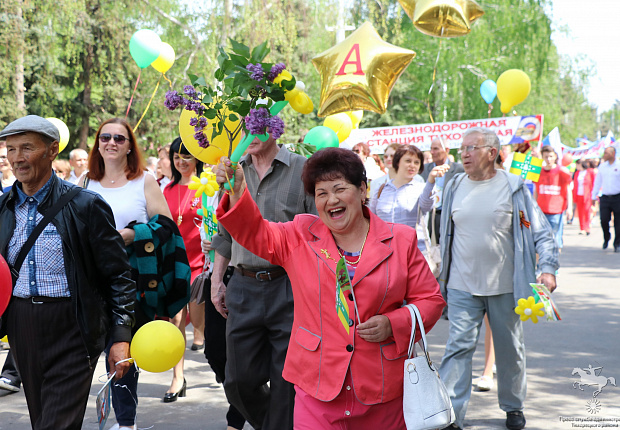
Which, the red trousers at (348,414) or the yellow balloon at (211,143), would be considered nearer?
the red trousers at (348,414)

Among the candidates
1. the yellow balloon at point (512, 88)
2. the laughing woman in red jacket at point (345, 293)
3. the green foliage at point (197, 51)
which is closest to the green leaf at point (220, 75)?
the laughing woman in red jacket at point (345, 293)

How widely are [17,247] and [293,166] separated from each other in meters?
1.80

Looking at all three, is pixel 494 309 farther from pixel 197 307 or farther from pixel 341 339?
pixel 197 307

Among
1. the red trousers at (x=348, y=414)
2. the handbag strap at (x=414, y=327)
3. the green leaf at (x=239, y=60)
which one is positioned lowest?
the red trousers at (x=348, y=414)

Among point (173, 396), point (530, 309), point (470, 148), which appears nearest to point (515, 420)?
point (530, 309)

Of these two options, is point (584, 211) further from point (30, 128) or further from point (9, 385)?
point (30, 128)

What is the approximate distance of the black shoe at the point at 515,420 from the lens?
205 inches

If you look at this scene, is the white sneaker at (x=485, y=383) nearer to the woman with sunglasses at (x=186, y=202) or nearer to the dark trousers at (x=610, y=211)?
the woman with sunglasses at (x=186, y=202)

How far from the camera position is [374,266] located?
10.2 feet

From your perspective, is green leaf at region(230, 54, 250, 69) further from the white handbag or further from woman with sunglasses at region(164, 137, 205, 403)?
woman with sunglasses at region(164, 137, 205, 403)

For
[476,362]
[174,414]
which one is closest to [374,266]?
[174,414]

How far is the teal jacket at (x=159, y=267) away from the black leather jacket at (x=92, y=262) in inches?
43.3

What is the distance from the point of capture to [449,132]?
41.3 feet

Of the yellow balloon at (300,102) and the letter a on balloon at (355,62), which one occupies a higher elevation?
the letter a on balloon at (355,62)
